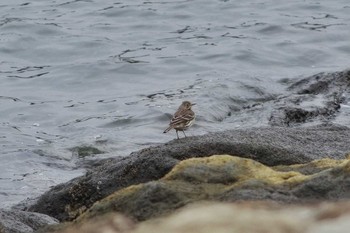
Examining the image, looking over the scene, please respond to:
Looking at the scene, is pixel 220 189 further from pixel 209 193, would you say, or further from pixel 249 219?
pixel 249 219

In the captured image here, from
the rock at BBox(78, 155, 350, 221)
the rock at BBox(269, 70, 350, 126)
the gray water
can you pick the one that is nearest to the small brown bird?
the gray water

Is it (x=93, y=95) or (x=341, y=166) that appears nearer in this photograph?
(x=341, y=166)

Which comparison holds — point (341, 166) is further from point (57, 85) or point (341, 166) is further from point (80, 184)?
point (57, 85)

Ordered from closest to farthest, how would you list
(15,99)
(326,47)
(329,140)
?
(329,140) → (15,99) → (326,47)

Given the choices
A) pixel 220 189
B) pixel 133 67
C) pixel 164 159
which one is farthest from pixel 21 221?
pixel 133 67

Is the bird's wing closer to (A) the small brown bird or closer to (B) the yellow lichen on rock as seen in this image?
(A) the small brown bird

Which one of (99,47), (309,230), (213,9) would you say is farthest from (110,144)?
(213,9)

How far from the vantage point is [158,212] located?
4578 mm

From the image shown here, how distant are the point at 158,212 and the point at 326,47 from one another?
14063 mm

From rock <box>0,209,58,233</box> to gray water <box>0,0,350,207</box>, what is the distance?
3.02 m

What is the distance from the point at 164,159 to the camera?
6953 mm

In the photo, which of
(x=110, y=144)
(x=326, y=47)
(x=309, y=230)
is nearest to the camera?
(x=309, y=230)

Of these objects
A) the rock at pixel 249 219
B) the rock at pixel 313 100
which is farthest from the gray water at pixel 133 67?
the rock at pixel 249 219

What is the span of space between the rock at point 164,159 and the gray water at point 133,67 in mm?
2375
